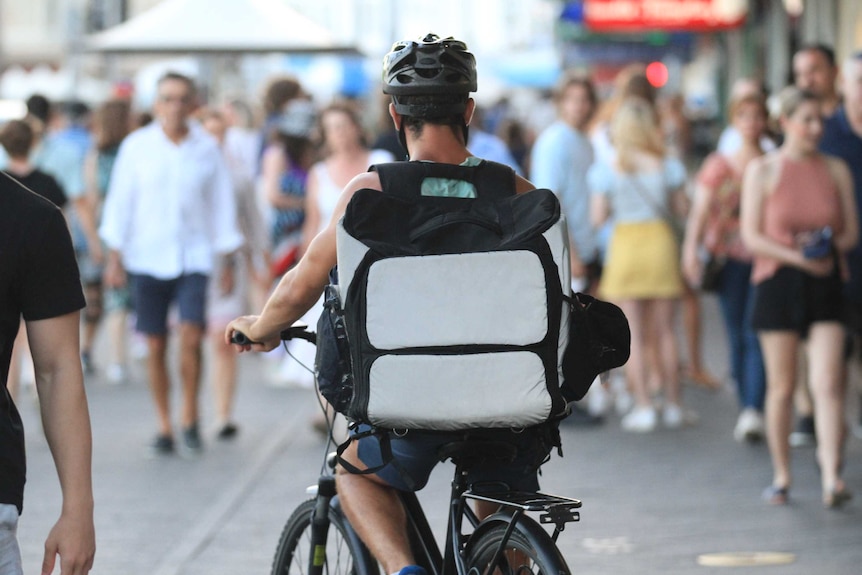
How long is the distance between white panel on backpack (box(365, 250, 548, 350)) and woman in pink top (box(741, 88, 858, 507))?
4.27 metres

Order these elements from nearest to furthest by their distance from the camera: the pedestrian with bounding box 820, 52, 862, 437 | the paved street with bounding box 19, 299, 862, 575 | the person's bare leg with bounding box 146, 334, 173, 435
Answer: the paved street with bounding box 19, 299, 862, 575, the pedestrian with bounding box 820, 52, 862, 437, the person's bare leg with bounding box 146, 334, 173, 435

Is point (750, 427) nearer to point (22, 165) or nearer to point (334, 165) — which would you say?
point (334, 165)

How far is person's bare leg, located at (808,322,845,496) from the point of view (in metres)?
7.63

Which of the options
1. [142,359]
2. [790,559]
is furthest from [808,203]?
[142,359]

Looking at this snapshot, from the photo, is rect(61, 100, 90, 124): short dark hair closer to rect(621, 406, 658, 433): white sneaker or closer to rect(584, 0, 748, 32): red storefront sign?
rect(584, 0, 748, 32): red storefront sign

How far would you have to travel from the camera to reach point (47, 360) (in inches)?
126

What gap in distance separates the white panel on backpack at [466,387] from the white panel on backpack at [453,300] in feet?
0.12

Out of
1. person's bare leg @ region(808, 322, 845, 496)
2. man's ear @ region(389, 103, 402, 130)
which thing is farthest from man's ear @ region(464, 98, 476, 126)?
person's bare leg @ region(808, 322, 845, 496)

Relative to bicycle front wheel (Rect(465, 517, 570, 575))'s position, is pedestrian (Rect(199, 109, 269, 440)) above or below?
below

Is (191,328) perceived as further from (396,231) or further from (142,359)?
(396,231)

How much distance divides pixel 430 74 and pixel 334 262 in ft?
1.71

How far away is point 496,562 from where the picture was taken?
369 cm

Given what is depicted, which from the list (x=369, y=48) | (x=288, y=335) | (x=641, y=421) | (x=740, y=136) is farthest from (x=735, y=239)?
(x=369, y=48)

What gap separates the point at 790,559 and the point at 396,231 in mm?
3575
